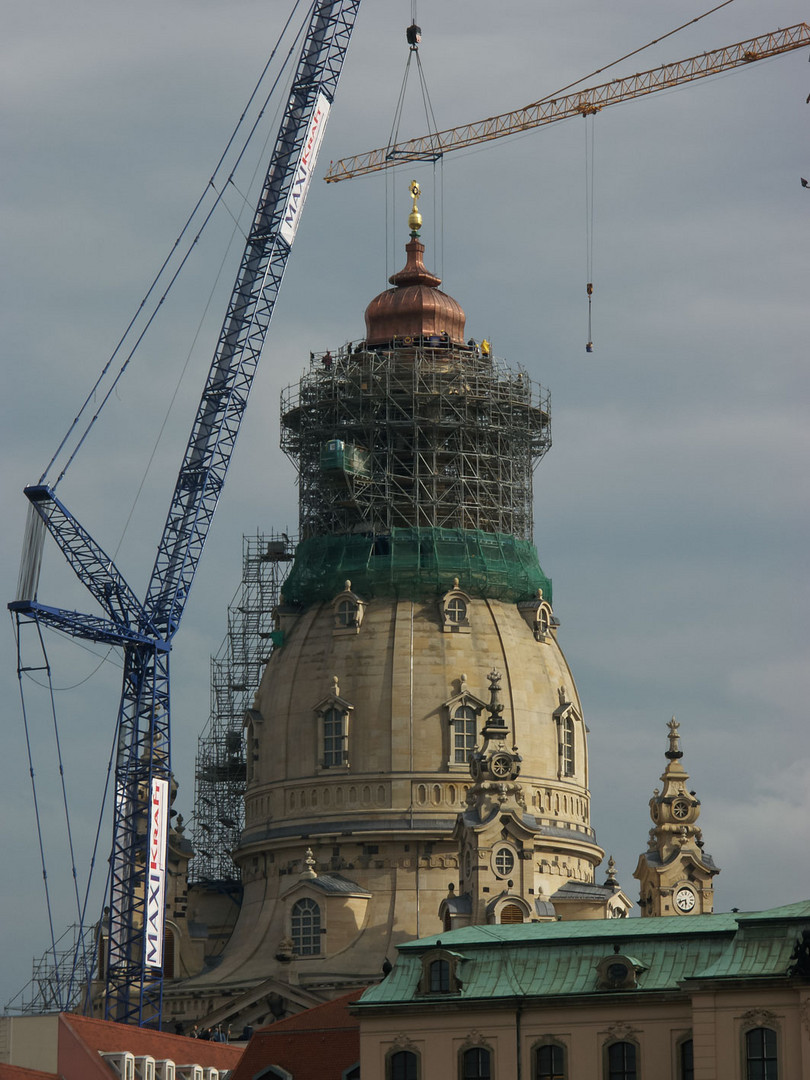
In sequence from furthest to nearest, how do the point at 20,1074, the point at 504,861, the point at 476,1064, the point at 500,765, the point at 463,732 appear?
the point at 463,732 → the point at 500,765 → the point at 504,861 → the point at 20,1074 → the point at 476,1064

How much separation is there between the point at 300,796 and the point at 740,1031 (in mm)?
60773

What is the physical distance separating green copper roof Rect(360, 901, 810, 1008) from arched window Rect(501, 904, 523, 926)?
31828 mm

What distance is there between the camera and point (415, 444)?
163 metres

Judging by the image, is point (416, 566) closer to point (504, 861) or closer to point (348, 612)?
point (348, 612)

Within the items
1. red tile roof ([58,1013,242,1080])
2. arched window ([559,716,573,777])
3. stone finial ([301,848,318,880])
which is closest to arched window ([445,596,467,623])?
arched window ([559,716,573,777])

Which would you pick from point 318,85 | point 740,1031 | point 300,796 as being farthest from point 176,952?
point 740,1031

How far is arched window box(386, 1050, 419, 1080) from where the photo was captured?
108 metres

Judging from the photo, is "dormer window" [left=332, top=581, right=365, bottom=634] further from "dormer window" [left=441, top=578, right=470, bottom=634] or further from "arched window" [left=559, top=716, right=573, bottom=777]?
"arched window" [left=559, top=716, right=573, bottom=777]

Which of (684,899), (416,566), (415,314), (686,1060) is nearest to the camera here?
(686,1060)

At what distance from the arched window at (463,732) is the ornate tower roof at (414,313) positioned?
26201 mm

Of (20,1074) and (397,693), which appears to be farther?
(397,693)

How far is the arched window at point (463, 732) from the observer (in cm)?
15750

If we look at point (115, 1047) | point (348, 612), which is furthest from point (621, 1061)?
point (348, 612)

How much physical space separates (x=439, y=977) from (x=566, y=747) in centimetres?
5313
